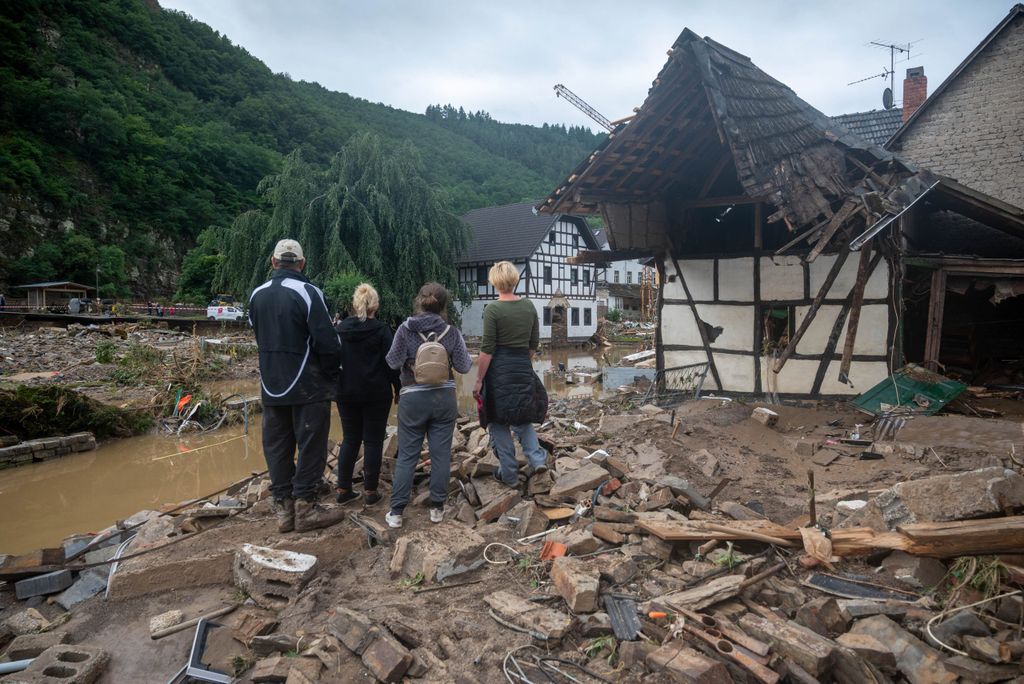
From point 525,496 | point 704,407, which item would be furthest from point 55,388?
point 704,407

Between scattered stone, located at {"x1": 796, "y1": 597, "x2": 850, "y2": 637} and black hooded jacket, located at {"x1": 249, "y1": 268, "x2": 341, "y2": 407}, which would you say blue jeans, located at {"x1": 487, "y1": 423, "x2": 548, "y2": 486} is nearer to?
black hooded jacket, located at {"x1": 249, "y1": 268, "x2": 341, "y2": 407}

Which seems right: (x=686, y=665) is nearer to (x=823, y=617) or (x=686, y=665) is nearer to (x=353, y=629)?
(x=823, y=617)

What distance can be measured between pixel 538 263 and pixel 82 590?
30.8m

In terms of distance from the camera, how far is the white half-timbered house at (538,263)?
109 feet

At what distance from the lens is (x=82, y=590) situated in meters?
3.85

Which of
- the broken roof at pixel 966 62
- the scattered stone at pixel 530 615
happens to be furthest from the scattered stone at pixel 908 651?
the broken roof at pixel 966 62

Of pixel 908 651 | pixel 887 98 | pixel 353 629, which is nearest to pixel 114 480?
pixel 353 629

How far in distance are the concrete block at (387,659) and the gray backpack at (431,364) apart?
1.78 m

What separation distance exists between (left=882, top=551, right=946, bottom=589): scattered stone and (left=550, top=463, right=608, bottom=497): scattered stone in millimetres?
1953

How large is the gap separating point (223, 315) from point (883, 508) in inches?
1413

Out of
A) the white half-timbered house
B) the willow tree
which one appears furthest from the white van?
the white half-timbered house

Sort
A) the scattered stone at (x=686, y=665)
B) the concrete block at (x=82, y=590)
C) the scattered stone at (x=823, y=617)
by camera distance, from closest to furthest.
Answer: the scattered stone at (x=686, y=665) < the scattered stone at (x=823, y=617) < the concrete block at (x=82, y=590)

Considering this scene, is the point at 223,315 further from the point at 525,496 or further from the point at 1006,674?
the point at 1006,674

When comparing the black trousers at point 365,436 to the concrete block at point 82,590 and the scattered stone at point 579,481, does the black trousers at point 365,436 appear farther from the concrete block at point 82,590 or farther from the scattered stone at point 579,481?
the concrete block at point 82,590
